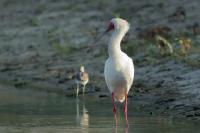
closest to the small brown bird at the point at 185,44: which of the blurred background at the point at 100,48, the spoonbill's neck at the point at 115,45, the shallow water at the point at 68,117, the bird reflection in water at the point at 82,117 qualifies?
the blurred background at the point at 100,48

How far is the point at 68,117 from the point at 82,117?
0.26 meters

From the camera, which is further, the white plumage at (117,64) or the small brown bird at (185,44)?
the small brown bird at (185,44)

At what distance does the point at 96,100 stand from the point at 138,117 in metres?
2.67

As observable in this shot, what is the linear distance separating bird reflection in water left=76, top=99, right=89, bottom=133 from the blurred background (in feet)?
3.48

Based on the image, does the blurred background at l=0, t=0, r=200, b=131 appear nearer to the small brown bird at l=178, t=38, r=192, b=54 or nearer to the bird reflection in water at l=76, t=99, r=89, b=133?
the small brown bird at l=178, t=38, r=192, b=54

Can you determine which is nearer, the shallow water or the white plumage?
the shallow water

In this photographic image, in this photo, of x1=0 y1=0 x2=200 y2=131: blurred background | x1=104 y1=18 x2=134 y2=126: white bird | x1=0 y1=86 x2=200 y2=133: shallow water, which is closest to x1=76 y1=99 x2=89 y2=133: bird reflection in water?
x1=0 y1=86 x2=200 y2=133: shallow water

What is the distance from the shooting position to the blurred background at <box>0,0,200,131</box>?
17.4 meters

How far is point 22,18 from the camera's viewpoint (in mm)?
29188

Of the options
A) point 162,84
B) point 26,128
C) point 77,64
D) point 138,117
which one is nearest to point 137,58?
point 77,64

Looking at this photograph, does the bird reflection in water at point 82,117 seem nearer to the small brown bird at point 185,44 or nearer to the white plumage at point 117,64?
the white plumage at point 117,64

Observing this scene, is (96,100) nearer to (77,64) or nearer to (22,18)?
(77,64)

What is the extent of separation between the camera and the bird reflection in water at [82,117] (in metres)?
13.7

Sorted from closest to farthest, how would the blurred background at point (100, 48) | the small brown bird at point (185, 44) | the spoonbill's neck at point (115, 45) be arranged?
the spoonbill's neck at point (115, 45), the blurred background at point (100, 48), the small brown bird at point (185, 44)
